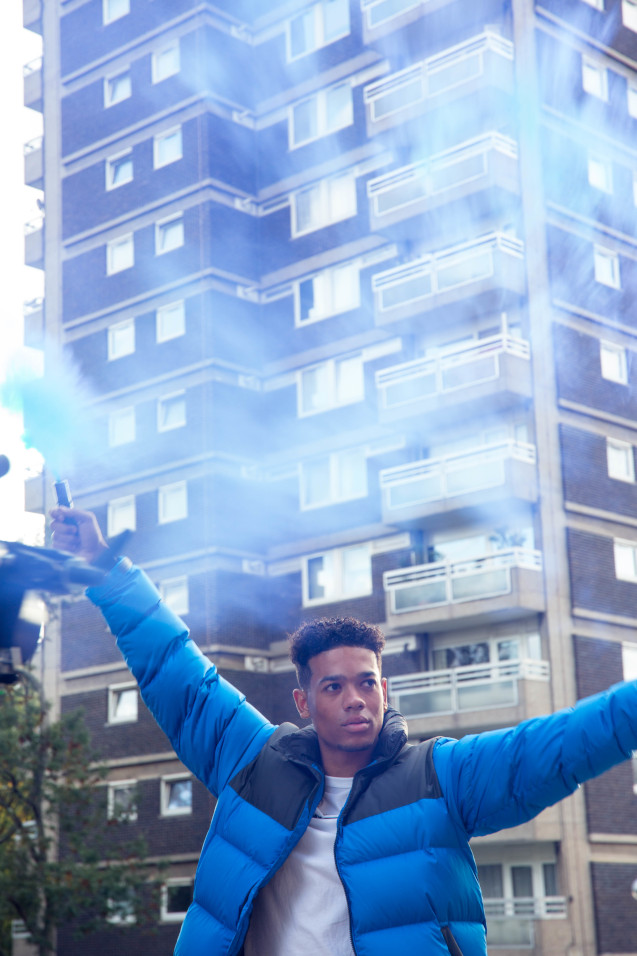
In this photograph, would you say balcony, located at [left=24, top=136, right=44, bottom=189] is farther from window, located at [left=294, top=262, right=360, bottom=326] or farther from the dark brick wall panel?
the dark brick wall panel

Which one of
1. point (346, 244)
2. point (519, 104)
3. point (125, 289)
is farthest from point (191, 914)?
point (125, 289)

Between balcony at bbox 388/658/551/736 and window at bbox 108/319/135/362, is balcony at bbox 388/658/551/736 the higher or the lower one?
the lower one

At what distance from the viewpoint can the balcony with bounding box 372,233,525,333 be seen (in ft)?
94.5

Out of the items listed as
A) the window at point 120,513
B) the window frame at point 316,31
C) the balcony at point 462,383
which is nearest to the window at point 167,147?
the window frame at point 316,31

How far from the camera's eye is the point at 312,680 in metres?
4.08

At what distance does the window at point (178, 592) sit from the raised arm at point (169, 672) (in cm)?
2845

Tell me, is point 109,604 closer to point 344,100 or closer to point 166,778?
point 166,778

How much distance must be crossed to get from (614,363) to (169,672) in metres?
28.1

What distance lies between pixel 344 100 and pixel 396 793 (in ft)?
103

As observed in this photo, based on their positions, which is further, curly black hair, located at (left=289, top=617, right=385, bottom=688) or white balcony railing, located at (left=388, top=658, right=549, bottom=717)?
white balcony railing, located at (left=388, top=658, right=549, bottom=717)

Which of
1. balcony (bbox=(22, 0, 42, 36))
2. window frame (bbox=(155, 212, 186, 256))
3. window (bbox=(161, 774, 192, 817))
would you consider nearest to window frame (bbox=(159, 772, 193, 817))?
window (bbox=(161, 774, 192, 817))

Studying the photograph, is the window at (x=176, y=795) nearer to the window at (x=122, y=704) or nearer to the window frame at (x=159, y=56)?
the window at (x=122, y=704)

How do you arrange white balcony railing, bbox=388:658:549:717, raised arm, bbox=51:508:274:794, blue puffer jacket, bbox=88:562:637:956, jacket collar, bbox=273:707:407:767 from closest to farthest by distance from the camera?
blue puffer jacket, bbox=88:562:637:956
jacket collar, bbox=273:707:407:767
raised arm, bbox=51:508:274:794
white balcony railing, bbox=388:658:549:717

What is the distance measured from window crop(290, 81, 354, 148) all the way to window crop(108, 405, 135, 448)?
7577 millimetres
